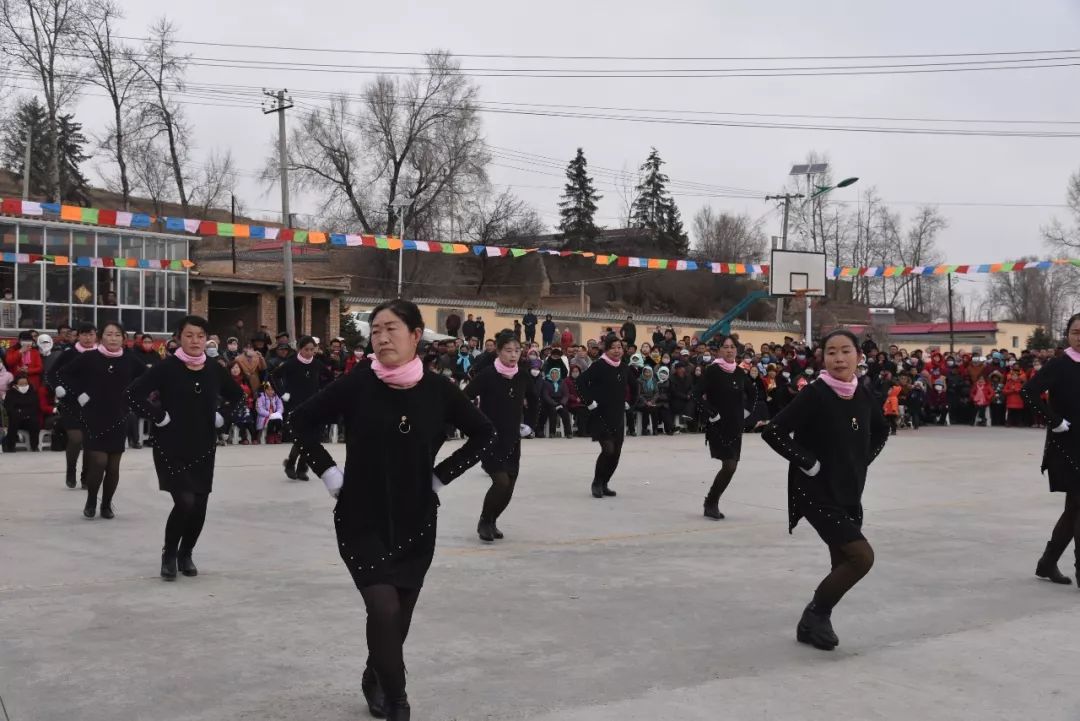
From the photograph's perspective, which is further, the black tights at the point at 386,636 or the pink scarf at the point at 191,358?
the pink scarf at the point at 191,358

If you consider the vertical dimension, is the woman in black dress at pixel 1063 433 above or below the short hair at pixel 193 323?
below

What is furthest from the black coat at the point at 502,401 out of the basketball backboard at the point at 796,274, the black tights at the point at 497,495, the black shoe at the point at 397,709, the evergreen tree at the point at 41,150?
the evergreen tree at the point at 41,150

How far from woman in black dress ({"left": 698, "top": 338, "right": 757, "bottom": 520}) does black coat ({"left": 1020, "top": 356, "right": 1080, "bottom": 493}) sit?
329 cm

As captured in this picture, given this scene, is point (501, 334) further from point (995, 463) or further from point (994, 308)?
point (994, 308)

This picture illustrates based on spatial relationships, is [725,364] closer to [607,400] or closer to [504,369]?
[607,400]

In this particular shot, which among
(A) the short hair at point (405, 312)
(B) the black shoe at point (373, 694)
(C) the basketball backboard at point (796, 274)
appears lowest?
(B) the black shoe at point (373, 694)

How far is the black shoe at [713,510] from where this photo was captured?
1073 centimetres

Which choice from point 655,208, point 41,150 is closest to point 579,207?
point 655,208

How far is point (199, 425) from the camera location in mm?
7688

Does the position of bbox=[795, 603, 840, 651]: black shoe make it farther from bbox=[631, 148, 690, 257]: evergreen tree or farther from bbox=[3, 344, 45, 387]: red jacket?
bbox=[631, 148, 690, 257]: evergreen tree

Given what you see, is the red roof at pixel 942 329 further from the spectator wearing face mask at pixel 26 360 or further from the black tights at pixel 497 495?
the black tights at pixel 497 495

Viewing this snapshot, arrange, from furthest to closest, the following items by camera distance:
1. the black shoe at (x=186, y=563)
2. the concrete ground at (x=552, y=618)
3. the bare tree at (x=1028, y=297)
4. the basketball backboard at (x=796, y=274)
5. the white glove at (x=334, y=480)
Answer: the bare tree at (x=1028, y=297)
the basketball backboard at (x=796, y=274)
the black shoe at (x=186, y=563)
the concrete ground at (x=552, y=618)
the white glove at (x=334, y=480)

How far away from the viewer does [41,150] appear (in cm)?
4503

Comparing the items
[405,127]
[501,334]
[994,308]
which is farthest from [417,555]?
[994,308]
